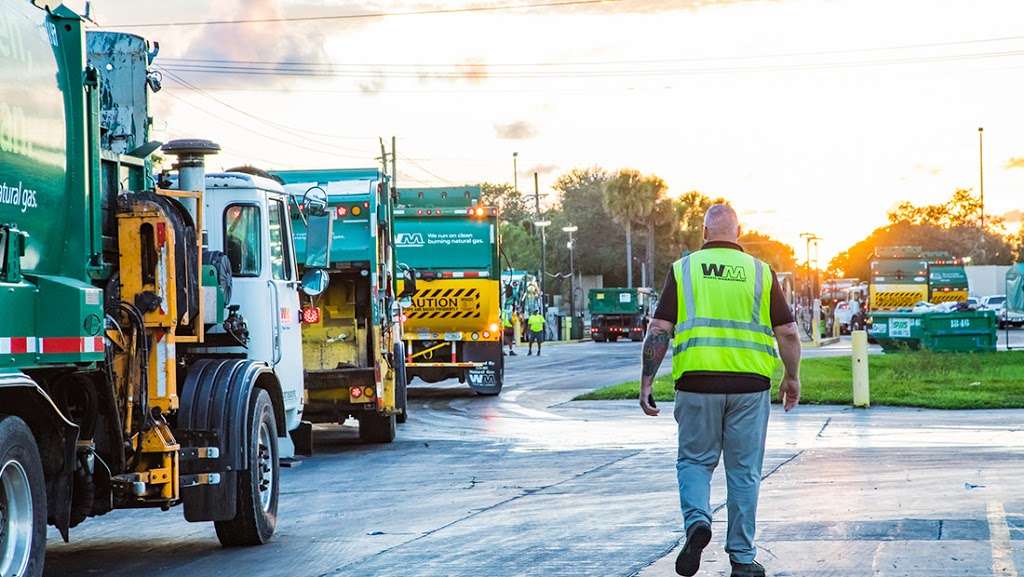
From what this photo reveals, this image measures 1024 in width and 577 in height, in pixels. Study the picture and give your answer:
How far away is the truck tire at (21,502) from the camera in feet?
22.8

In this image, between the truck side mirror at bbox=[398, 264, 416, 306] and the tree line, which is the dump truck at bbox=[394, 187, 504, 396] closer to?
the truck side mirror at bbox=[398, 264, 416, 306]

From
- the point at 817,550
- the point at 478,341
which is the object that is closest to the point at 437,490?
the point at 817,550

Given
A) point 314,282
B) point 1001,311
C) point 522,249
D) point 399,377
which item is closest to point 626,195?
point 522,249

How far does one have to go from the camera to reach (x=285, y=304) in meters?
12.7

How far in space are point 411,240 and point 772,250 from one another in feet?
442

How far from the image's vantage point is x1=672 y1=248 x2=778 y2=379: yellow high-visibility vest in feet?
26.3

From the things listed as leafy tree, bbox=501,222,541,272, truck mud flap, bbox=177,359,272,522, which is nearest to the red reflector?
truck mud flap, bbox=177,359,272,522

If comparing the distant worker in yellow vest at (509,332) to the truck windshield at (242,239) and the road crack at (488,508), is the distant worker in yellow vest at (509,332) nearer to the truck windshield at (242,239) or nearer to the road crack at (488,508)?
the road crack at (488,508)

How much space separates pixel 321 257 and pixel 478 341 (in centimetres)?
1498

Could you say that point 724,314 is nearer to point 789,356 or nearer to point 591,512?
point 789,356

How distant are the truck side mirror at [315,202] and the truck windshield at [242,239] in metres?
0.43

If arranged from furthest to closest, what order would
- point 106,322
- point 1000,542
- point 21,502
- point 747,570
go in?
point 1000,542
point 106,322
point 747,570
point 21,502

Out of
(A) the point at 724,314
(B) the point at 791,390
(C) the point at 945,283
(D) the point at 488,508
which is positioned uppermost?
(A) the point at 724,314

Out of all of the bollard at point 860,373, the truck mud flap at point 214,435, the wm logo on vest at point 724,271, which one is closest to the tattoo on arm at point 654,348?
the wm logo on vest at point 724,271
